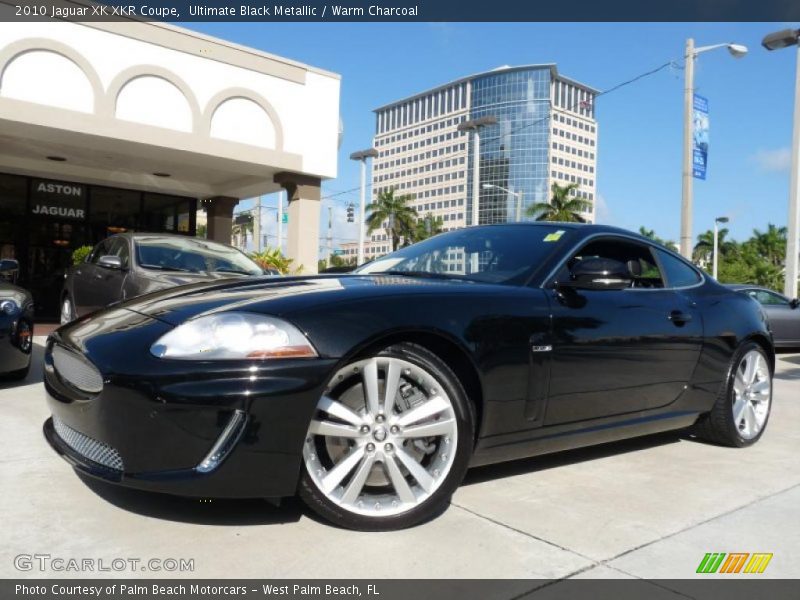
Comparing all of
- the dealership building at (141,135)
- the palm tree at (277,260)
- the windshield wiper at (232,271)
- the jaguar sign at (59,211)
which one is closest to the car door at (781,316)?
the palm tree at (277,260)

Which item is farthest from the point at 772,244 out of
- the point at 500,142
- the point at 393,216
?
the point at 500,142

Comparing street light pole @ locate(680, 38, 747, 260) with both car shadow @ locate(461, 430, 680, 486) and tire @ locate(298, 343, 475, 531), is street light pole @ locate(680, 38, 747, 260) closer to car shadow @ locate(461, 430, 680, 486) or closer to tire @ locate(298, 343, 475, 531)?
car shadow @ locate(461, 430, 680, 486)

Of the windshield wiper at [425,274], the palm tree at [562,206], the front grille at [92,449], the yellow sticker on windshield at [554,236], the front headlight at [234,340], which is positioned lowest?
the front grille at [92,449]

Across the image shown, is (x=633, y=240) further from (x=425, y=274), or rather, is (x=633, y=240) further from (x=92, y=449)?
(x=92, y=449)

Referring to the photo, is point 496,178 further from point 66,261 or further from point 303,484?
point 303,484

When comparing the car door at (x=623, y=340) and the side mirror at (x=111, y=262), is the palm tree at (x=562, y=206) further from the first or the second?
the car door at (x=623, y=340)

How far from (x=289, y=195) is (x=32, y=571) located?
12.4 m

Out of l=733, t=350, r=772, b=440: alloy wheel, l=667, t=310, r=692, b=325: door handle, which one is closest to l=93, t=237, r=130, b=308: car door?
l=667, t=310, r=692, b=325: door handle

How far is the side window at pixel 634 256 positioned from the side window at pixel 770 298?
8786 mm

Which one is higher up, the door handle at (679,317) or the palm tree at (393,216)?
the palm tree at (393,216)

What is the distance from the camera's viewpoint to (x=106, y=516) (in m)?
2.61

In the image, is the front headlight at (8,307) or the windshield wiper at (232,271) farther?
the windshield wiper at (232,271)

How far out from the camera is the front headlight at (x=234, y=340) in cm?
236

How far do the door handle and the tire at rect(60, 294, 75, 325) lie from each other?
7.20 metres
